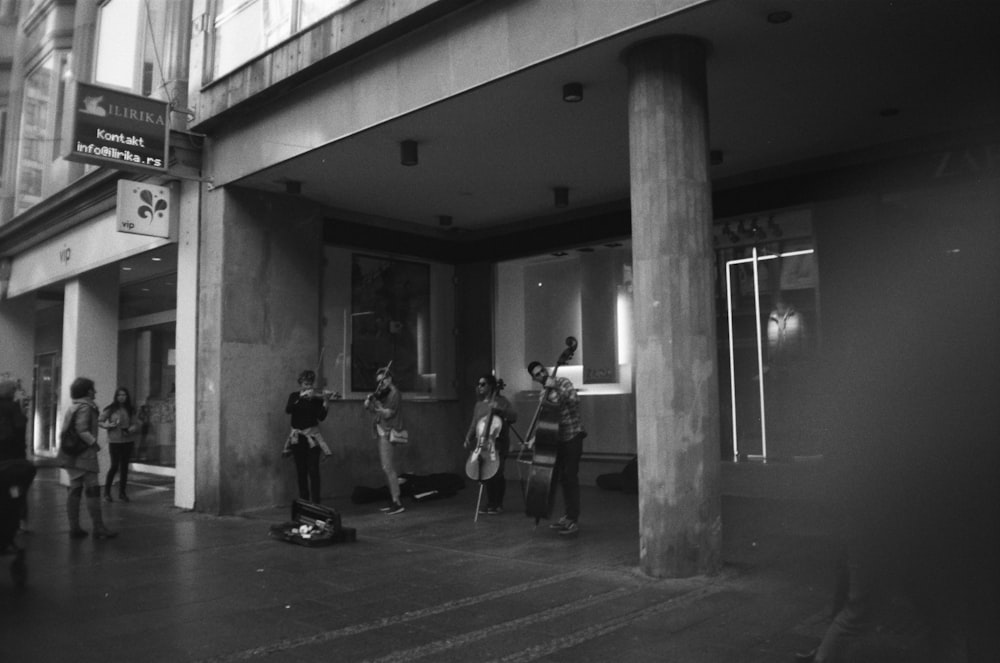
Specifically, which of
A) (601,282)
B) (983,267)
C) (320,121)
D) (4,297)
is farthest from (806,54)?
(4,297)

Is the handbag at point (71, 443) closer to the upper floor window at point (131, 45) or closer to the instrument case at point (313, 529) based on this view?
the instrument case at point (313, 529)

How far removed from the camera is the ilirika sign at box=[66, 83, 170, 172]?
1017 cm

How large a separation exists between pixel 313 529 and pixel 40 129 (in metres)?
14.8

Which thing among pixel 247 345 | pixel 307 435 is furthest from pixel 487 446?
pixel 247 345

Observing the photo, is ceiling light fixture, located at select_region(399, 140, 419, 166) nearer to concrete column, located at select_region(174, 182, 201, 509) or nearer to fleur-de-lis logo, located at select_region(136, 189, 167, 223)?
concrete column, located at select_region(174, 182, 201, 509)

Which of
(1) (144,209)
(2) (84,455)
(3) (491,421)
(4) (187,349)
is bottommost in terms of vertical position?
(2) (84,455)

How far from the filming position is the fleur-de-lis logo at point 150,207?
1120cm

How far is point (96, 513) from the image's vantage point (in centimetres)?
875

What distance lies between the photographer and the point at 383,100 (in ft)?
28.0

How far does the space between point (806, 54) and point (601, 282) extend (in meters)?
6.27

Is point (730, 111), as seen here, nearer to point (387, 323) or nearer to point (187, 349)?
point (387, 323)

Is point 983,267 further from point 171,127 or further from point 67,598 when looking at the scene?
point 171,127

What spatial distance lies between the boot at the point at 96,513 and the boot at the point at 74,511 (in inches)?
7.7

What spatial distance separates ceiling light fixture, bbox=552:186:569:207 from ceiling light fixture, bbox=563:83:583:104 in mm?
3798
